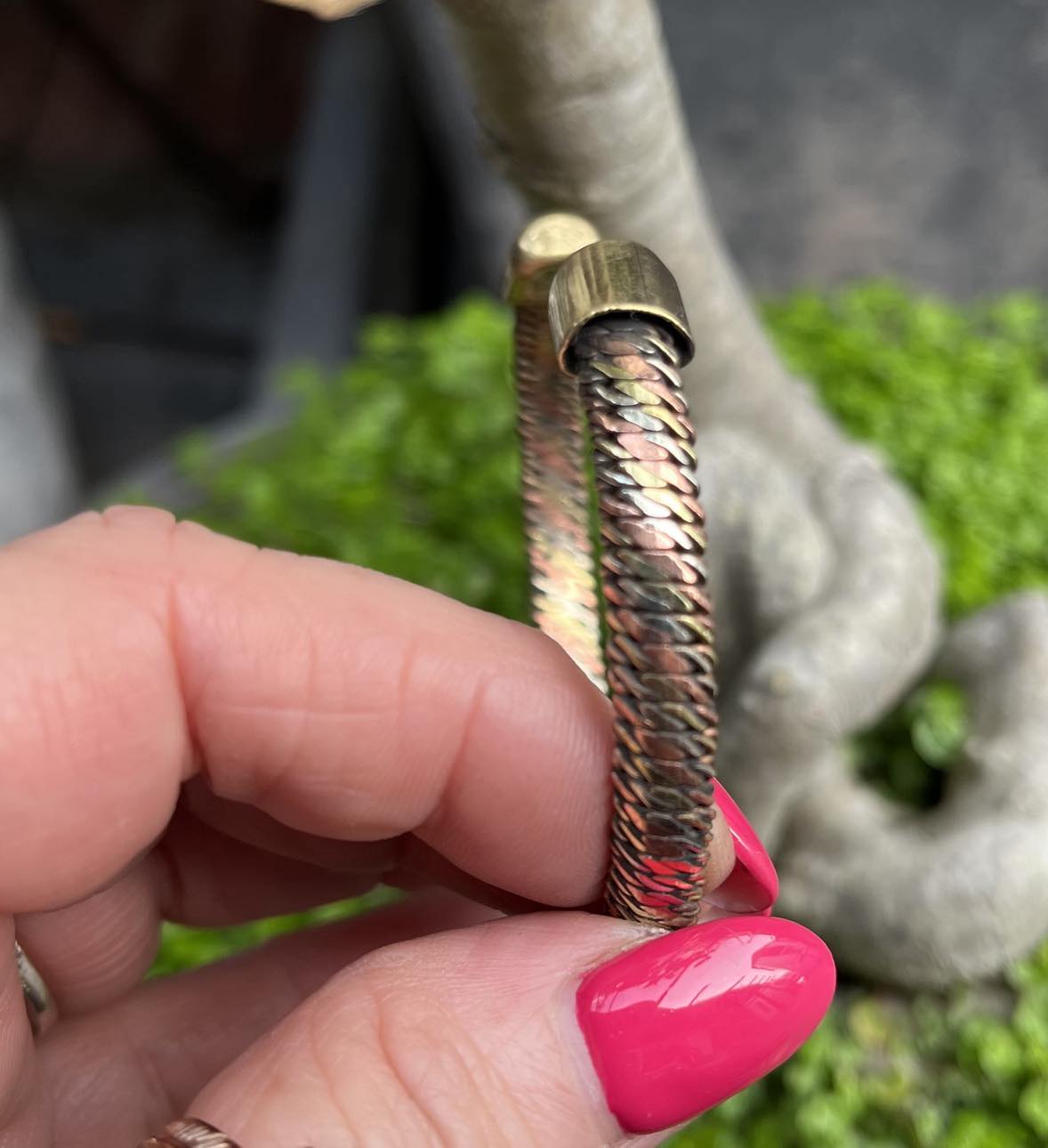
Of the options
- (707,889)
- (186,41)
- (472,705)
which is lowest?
(707,889)

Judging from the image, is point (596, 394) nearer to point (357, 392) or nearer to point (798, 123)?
point (357, 392)

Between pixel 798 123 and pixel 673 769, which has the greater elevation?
pixel 798 123

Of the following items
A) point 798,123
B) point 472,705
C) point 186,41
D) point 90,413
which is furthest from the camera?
point 186,41

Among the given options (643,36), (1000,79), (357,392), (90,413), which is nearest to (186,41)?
(90,413)

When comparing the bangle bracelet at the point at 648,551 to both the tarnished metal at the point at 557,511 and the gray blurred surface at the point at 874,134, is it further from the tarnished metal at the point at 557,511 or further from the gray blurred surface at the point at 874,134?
the gray blurred surface at the point at 874,134

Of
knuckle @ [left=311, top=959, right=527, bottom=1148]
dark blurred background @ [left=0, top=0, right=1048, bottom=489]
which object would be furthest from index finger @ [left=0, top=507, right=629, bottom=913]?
dark blurred background @ [left=0, top=0, right=1048, bottom=489]

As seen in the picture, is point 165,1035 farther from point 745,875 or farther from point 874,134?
point 874,134
